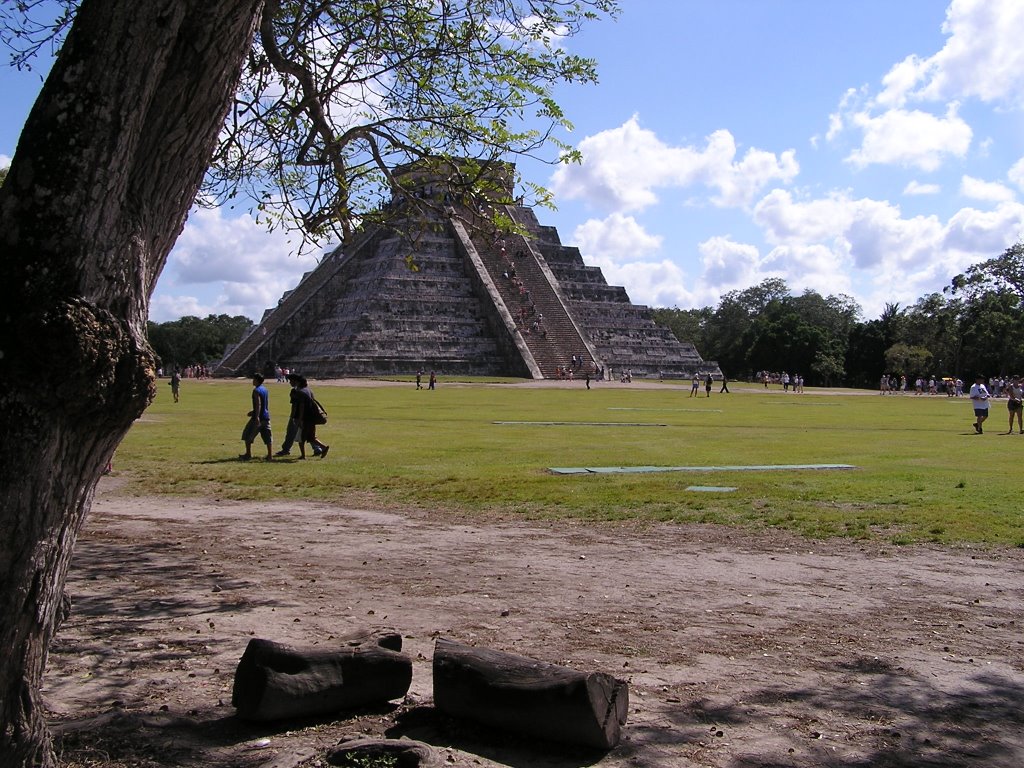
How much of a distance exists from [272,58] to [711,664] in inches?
196

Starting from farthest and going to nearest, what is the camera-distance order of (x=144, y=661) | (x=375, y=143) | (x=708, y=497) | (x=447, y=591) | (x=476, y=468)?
(x=476, y=468) < (x=708, y=497) < (x=375, y=143) < (x=447, y=591) < (x=144, y=661)

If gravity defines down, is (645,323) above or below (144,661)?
above

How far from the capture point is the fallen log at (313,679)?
421 centimetres

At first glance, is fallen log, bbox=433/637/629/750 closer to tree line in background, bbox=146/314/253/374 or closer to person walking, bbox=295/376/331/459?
person walking, bbox=295/376/331/459

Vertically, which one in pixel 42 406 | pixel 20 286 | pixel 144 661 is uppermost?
pixel 20 286

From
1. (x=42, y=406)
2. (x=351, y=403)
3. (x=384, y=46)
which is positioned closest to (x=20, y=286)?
(x=42, y=406)

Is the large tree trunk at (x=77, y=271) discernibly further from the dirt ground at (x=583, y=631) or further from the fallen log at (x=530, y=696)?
the fallen log at (x=530, y=696)

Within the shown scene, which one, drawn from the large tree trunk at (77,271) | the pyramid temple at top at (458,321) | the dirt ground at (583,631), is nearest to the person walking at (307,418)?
the dirt ground at (583,631)

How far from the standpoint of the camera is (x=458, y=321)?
206ft

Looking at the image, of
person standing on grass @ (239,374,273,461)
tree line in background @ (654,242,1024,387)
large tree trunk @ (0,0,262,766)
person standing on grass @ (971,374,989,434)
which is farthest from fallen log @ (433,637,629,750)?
tree line in background @ (654,242,1024,387)

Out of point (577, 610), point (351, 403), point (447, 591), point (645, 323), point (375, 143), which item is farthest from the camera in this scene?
point (645, 323)

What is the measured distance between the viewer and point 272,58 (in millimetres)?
6695

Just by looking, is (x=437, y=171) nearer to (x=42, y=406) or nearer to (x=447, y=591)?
(x=447, y=591)

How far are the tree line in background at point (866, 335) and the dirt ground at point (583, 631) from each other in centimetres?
6587
